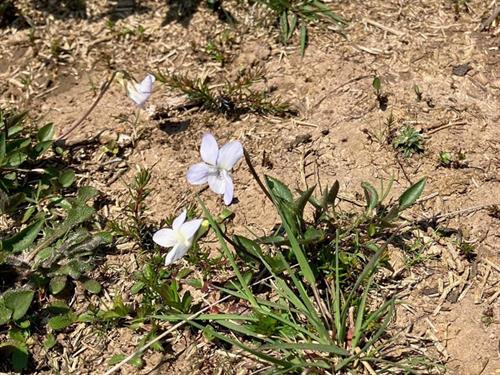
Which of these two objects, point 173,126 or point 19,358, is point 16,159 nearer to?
point 173,126

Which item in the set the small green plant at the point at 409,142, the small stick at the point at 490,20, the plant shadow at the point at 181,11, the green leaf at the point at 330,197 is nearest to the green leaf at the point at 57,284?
the green leaf at the point at 330,197

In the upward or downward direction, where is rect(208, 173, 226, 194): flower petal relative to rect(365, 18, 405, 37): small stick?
upward

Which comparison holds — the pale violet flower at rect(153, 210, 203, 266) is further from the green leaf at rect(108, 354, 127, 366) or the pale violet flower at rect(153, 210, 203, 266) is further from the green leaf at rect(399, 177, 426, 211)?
the green leaf at rect(399, 177, 426, 211)

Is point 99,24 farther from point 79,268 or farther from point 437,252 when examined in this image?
point 437,252

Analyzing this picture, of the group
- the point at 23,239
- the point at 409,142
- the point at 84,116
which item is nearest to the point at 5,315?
the point at 23,239

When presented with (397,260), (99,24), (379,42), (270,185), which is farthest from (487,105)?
(99,24)

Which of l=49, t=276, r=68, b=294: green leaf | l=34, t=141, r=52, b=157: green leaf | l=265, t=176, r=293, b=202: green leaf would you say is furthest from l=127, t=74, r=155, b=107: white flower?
l=49, t=276, r=68, b=294: green leaf
